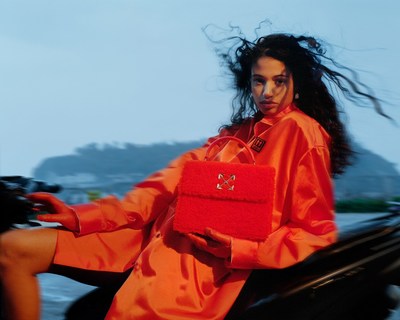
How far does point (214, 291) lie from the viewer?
1.59 metres

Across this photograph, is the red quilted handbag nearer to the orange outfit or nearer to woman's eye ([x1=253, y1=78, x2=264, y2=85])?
the orange outfit

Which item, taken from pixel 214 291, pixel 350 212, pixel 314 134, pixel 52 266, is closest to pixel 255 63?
pixel 314 134

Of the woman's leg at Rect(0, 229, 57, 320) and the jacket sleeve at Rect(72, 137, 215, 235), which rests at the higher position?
the jacket sleeve at Rect(72, 137, 215, 235)

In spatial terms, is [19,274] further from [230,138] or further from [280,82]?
[280,82]

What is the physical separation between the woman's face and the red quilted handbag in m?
0.22

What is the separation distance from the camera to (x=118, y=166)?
232cm

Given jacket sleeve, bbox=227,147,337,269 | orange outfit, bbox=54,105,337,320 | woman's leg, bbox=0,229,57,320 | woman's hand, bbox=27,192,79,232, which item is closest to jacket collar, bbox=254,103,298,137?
orange outfit, bbox=54,105,337,320

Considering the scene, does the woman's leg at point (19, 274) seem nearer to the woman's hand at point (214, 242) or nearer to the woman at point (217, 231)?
the woman at point (217, 231)

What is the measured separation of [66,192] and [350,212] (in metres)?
1.75

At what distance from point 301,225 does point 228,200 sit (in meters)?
0.17

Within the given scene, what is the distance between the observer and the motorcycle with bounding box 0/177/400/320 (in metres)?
1.54

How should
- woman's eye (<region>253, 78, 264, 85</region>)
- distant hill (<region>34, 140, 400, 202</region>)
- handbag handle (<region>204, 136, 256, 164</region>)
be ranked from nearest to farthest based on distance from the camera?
1. handbag handle (<region>204, 136, 256, 164</region>)
2. woman's eye (<region>253, 78, 264, 85</region>)
3. distant hill (<region>34, 140, 400, 202</region>)

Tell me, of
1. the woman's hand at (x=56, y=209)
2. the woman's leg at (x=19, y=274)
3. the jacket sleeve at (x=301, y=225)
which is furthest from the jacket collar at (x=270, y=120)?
the woman's leg at (x=19, y=274)

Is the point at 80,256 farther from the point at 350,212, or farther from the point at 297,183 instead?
the point at 350,212
